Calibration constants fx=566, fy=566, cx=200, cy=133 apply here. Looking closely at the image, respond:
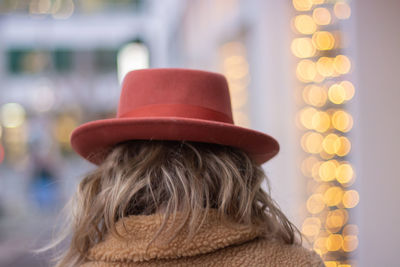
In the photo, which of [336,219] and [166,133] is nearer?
[166,133]

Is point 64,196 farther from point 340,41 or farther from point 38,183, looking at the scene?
point 340,41

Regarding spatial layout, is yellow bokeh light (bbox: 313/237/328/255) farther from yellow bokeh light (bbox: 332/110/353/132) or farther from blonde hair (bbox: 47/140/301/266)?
blonde hair (bbox: 47/140/301/266)

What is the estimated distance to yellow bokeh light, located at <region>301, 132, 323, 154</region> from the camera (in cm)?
Answer: 557

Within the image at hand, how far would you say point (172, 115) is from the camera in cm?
179

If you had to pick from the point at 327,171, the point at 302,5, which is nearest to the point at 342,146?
the point at 327,171

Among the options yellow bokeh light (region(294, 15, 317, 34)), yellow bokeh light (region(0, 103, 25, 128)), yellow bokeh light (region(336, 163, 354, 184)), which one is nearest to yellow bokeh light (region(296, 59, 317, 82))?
yellow bokeh light (region(294, 15, 317, 34))

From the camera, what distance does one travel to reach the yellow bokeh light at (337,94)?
16.2 feet

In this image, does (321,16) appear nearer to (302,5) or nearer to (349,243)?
(302,5)

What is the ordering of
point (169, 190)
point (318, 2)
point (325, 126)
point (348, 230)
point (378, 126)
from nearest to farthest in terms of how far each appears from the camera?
point (169, 190) < point (378, 126) < point (348, 230) < point (325, 126) < point (318, 2)

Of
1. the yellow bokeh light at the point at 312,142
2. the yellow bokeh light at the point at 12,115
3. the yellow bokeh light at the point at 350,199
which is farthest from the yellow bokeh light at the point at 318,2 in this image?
the yellow bokeh light at the point at 12,115

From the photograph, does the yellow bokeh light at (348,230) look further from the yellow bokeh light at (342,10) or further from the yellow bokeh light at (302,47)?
the yellow bokeh light at (302,47)

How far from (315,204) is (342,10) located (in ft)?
6.21

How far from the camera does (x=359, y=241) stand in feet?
12.8

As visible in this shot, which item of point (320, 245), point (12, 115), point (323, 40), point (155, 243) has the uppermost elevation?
point (323, 40)
